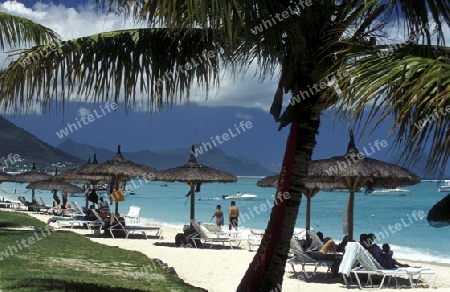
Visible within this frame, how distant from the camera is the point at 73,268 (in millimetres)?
8352

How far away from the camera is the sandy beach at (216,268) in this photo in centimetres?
949

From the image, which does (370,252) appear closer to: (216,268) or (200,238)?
(216,268)

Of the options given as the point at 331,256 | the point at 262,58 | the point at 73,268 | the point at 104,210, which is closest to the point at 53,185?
the point at 104,210

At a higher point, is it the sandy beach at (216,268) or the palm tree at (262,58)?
the palm tree at (262,58)

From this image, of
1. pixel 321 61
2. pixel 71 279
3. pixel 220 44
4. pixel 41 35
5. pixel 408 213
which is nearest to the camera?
pixel 321 61

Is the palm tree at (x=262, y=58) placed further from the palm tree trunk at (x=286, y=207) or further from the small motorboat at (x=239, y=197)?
the small motorboat at (x=239, y=197)

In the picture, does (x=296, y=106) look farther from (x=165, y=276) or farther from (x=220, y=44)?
(x=165, y=276)

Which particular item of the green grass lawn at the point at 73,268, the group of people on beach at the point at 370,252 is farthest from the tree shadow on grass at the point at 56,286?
the group of people on beach at the point at 370,252

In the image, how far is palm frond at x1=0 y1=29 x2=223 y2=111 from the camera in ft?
18.3

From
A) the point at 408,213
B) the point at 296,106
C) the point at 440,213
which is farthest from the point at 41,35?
the point at 408,213

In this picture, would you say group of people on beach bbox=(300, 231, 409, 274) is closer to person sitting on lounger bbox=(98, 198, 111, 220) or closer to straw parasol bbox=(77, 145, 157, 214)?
straw parasol bbox=(77, 145, 157, 214)

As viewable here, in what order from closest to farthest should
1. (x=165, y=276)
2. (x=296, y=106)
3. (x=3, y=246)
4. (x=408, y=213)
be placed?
(x=296, y=106) → (x=165, y=276) → (x=3, y=246) → (x=408, y=213)

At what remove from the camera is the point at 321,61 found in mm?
4836

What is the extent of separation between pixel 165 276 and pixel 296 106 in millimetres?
4157
